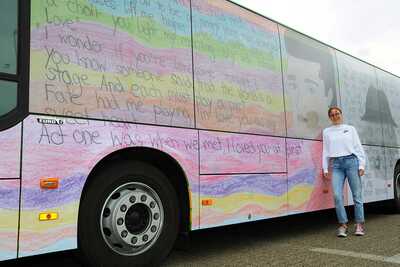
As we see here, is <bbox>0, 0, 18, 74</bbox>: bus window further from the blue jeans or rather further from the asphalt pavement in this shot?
the blue jeans

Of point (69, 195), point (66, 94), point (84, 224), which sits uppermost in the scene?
point (66, 94)

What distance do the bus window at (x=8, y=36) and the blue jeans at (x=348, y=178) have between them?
4.50m

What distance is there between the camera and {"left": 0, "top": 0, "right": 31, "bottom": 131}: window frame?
299 cm

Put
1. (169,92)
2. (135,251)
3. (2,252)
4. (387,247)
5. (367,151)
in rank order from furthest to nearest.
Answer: (367,151) < (387,247) < (169,92) < (135,251) < (2,252)

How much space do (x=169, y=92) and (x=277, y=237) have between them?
9.46 feet

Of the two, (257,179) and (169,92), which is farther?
(257,179)

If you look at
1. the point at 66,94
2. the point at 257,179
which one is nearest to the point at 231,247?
the point at 257,179

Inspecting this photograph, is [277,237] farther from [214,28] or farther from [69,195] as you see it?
[69,195]

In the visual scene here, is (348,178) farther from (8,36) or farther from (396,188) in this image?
(8,36)

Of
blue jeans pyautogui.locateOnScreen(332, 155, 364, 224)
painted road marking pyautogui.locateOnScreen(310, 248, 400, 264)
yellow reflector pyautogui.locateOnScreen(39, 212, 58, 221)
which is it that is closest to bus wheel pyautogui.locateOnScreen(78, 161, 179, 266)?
yellow reflector pyautogui.locateOnScreen(39, 212, 58, 221)

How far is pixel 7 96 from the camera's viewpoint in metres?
3.02

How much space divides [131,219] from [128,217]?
0.04 m

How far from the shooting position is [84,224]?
3383 mm

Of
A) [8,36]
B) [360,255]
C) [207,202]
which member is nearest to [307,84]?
[360,255]
